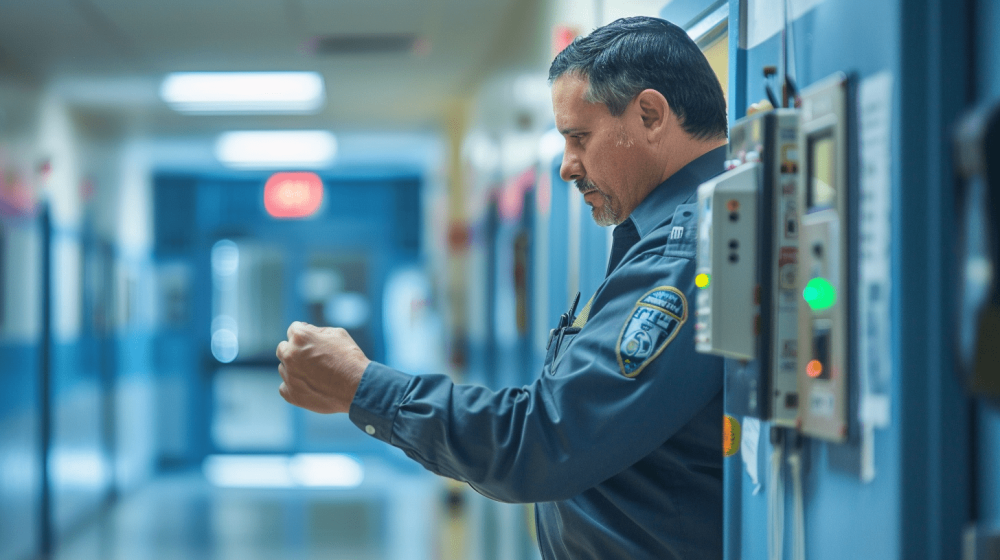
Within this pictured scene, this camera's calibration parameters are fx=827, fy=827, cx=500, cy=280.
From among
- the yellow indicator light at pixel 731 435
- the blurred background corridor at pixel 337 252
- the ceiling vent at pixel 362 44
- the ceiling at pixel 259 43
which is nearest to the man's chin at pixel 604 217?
the blurred background corridor at pixel 337 252

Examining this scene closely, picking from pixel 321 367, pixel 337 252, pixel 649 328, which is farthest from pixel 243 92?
pixel 649 328

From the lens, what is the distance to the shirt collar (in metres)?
1.20

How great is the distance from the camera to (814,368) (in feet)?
2.80

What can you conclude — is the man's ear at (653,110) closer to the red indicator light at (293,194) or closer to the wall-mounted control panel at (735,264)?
the wall-mounted control panel at (735,264)

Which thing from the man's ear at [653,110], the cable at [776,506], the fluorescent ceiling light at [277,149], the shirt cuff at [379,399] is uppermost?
the fluorescent ceiling light at [277,149]

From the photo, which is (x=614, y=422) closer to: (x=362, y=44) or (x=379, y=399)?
(x=379, y=399)

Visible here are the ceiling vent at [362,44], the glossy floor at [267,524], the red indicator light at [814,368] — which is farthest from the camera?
the glossy floor at [267,524]

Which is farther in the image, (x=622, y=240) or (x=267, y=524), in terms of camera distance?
(x=267, y=524)

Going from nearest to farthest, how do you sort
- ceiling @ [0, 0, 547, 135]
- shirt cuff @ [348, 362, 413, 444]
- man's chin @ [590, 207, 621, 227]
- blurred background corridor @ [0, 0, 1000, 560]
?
blurred background corridor @ [0, 0, 1000, 560] < shirt cuff @ [348, 362, 413, 444] < man's chin @ [590, 207, 621, 227] < ceiling @ [0, 0, 547, 135]

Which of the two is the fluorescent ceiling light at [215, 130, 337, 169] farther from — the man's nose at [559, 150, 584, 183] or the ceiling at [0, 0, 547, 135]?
the man's nose at [559, 150, 584, 183]

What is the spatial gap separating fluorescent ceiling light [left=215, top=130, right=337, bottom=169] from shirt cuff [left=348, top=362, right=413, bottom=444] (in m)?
6.28

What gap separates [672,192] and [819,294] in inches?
15.8

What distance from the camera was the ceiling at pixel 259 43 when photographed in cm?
408

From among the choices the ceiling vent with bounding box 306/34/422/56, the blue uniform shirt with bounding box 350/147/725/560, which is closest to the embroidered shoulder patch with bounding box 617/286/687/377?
the blue uniform shirt with bounding box 350/147/725/560
